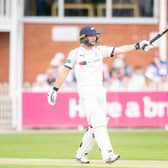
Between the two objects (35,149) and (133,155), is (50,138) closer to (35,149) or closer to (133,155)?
(35,149)

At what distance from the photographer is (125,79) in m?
23.5

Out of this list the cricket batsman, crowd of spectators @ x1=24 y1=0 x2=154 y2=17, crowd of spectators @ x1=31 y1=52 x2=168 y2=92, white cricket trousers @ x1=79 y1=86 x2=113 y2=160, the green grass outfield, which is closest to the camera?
white cricket trousers @ x1=79 y1=86 x2=113 y2=160

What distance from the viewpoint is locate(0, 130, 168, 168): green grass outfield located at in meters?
15.1

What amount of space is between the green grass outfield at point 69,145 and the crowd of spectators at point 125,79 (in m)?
Result: 1.57

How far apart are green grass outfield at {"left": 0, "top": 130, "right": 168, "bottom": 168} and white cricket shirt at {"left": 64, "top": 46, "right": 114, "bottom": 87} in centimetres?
133

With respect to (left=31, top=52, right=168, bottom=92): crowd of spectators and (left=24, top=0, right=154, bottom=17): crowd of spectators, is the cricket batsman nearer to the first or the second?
(left=31, top=52, right=168, bottom=92): crowd of spectators

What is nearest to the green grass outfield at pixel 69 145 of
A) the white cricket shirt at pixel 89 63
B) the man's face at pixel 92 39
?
the white cricket shirt at pixel 89 63

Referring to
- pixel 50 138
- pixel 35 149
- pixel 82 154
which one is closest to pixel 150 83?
pixel 50 138

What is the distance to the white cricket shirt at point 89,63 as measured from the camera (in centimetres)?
1335

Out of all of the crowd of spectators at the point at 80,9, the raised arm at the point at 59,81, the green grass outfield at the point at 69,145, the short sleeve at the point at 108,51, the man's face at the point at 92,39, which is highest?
the crowd of spectators at the point at 80,9

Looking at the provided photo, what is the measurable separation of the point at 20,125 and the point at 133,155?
716 centimetres

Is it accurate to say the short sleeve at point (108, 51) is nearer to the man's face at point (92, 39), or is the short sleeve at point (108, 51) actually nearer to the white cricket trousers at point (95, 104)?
the man's face at point (92, 39)

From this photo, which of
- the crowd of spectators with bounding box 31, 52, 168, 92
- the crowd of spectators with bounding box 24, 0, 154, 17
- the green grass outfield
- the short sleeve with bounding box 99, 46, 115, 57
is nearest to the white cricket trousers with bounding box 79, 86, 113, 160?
the green grass outfield

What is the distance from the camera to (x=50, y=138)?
1944 cm
